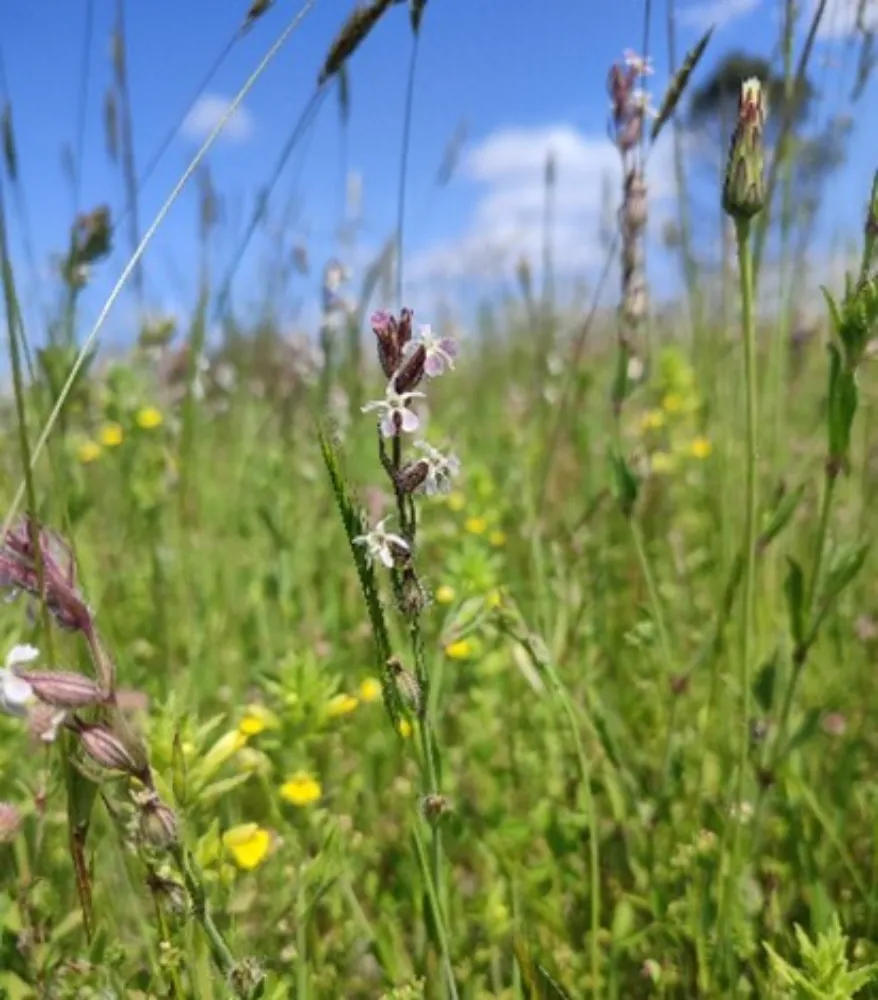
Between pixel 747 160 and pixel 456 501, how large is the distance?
1571 millimetres

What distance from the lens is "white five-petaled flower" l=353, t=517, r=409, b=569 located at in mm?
702

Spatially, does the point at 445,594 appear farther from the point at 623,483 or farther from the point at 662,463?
the point at 662,463

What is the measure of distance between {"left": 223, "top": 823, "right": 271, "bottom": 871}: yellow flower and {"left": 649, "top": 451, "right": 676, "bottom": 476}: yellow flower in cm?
178

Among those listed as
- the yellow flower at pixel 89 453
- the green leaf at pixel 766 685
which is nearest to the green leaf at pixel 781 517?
the green leaf at pixel 766 685

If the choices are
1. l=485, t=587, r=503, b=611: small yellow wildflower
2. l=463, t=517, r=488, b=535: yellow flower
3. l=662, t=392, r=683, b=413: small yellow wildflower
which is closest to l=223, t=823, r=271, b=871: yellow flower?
l=485, t=587, r=503, b=611: small yellow wildflower

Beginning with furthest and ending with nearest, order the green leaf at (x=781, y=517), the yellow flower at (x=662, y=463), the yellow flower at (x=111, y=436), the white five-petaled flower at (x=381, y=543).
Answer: the yellow flower at (x=662, y=463) → the yellow flower at (x=111, y=436) → the green leaf at (x=781, y=517) → the white five-petaled flower at (x=381, y=543)

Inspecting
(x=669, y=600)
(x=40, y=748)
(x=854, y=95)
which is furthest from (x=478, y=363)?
(x=40, y=748)

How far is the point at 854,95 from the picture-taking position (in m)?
1.50

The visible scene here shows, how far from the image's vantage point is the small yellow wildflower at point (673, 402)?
310 cm

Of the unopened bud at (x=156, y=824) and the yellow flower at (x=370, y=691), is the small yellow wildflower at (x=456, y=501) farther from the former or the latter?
the unopened bud at (x=156, y=824)

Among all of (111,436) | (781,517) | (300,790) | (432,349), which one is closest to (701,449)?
(111,436)

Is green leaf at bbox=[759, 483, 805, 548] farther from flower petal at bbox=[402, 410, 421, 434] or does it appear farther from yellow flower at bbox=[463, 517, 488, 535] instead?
yellow flower at bbox=[463, 517, 488, 535]

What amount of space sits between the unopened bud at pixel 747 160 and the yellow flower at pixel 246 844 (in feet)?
2.21

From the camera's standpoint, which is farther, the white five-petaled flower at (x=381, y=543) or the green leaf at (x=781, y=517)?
the green leaf at (x=781, y=517)
